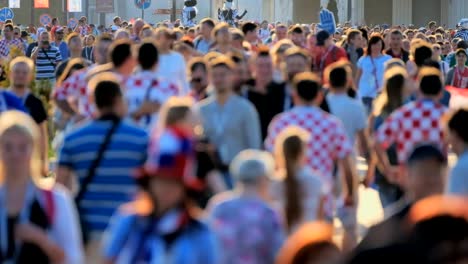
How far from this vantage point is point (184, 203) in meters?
5.34

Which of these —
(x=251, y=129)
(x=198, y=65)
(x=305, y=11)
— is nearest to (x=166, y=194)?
(x=251, y=129)

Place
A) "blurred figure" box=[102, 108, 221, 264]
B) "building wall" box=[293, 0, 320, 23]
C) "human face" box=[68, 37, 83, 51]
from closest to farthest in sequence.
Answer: "blurred figure" box=[102, 108, 221, 264]
"human face" box=[68, 37, 83, 51]
"building wall" box=[293, 0, 320, 23]

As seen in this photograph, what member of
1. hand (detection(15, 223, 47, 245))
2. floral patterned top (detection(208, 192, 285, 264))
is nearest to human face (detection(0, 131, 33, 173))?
hand (detection(15, 223, 47, 245))

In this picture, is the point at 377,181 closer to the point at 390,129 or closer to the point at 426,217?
the point at 390,129

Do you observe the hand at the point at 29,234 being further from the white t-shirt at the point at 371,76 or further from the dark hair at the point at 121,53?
the white t-shirt at the point at 371,76

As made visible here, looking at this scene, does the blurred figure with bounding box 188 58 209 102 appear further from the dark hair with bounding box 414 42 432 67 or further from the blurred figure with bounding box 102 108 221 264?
the blurred figure with bounding box 102 108 221 264

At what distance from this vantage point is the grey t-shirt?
746 cm

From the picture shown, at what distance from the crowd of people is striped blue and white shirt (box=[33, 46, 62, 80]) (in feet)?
25.3

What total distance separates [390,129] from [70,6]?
44.8 meters

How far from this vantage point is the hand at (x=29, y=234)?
562cm

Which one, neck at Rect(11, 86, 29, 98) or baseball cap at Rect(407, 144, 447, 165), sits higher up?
neck at Rect(11, 86, 29, 98)

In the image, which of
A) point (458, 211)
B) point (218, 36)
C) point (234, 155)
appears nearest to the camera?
point (458, 211)

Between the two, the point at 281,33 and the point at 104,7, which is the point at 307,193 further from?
the point at 104,7

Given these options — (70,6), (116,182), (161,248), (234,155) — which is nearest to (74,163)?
(116,182)
